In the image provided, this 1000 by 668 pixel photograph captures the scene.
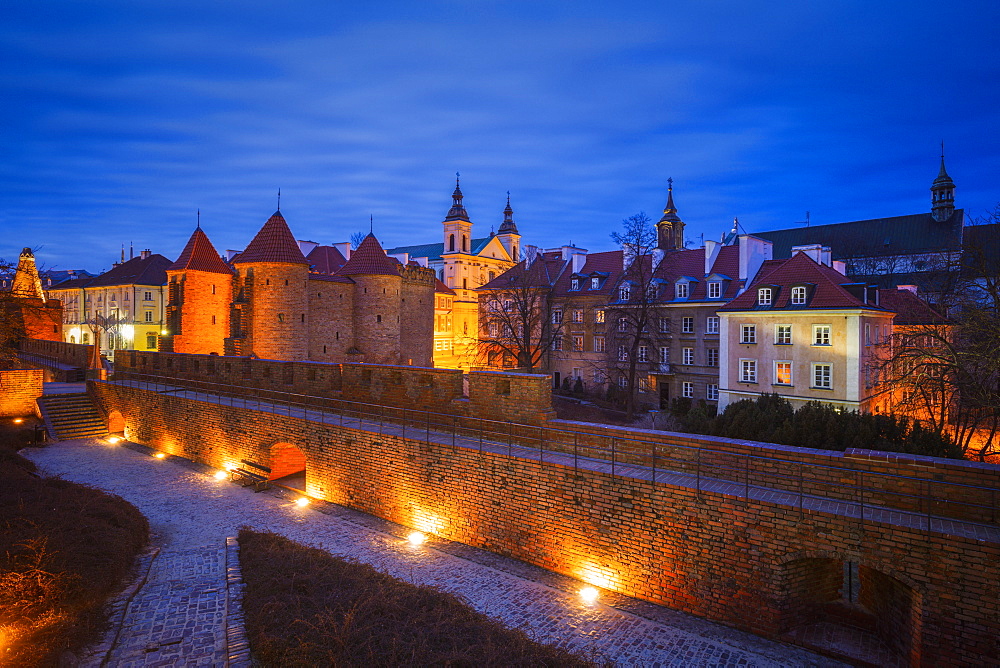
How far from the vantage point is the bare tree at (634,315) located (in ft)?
84.6

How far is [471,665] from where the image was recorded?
6324 millimetres

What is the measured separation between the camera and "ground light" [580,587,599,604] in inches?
347

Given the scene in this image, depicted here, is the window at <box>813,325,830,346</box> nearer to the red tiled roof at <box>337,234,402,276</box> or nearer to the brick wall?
the red tiled roof at <box>337,234,402,276</box>

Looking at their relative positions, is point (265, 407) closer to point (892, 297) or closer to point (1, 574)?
point (1, 574)

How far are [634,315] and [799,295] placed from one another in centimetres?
732

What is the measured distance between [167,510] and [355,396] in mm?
5281

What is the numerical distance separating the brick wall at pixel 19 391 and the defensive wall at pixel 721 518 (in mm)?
17512

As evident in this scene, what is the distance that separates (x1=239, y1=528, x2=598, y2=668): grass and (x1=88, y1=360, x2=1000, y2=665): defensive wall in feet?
7.69

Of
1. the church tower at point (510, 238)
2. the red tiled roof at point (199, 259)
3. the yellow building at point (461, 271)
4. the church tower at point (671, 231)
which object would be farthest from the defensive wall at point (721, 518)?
the church tower at point (510, 238)

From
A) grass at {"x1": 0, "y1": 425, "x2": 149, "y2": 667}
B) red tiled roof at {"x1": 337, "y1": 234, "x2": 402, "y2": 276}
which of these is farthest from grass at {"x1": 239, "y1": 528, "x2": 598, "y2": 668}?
red tiled roof at {"x1": 337, "y1": 234, "x2": 402, "y2": 276}

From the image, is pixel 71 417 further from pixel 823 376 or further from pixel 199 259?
pixel 823 376

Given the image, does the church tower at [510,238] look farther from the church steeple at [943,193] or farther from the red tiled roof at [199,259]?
the church steeple at [943,193]

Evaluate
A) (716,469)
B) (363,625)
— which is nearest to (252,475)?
(363,625)

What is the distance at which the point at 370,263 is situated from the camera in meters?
32.1
